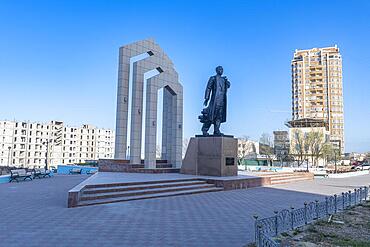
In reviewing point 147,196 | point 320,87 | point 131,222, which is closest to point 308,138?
point 320,87

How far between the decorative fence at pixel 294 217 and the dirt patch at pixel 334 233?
0.48 feet

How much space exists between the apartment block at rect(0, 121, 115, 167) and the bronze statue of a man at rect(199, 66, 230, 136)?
54.8 metres

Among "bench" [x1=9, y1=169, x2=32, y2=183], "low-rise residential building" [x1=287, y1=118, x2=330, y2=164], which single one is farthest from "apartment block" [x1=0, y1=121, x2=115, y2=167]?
"bench" [x1=9, y1=169, x2=32, y2=183]

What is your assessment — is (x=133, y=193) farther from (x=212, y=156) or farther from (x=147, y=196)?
(x=212, y=156)

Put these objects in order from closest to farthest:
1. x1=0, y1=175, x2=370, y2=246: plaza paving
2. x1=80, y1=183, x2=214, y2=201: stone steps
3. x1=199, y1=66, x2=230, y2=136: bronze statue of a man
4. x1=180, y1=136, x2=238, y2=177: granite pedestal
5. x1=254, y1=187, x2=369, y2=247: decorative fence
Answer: x1=254, y1=187, x2=369, y2=247: decorative fence
x1=0, y1=175, x2=370, y2=246: plaza paving
x1=80, y1=183, x2=214, y2=201: stone steps
x1=180, y1=136, x2=238, y2=177: granite pedestal
x1=199, y1=66, x2=230, y2=136: bronze statue of a man

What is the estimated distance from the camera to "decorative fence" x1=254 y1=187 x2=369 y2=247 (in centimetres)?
Result: 405

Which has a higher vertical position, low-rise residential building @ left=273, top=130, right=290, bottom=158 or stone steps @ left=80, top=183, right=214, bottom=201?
low-rise residential building @ left=273, top=130, right=290, bottom=158

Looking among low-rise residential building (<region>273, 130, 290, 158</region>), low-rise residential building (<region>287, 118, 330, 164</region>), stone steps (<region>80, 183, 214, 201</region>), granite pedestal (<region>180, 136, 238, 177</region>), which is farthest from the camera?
low-rise residential building (<region>273, 130, 290, 158</region>)

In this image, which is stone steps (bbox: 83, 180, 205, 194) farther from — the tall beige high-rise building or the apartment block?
the tall beige high-rise building

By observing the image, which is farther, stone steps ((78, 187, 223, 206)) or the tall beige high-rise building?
the tall beige high-rise building

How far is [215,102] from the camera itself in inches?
604

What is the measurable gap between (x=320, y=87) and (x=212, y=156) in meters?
71.6

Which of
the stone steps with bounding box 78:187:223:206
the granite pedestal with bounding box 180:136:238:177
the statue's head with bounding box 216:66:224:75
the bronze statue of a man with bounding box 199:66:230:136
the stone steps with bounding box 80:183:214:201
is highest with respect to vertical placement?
the statue's head with bounding box 216:66:224:75

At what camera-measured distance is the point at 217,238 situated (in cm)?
524
